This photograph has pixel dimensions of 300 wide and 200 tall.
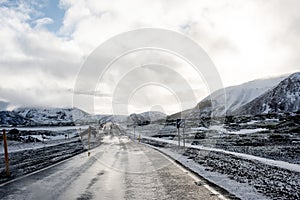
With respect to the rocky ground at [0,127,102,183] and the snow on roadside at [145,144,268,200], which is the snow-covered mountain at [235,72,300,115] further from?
the snow on roadside at [145,144,268,200]

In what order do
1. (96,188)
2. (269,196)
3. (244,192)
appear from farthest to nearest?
1. (96,188)
2. (244,192)
3. (269,196)

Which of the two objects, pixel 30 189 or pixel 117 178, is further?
pixel 117 178

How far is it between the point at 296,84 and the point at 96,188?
167m

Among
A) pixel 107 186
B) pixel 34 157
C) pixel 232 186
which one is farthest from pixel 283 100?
pixel 107 186

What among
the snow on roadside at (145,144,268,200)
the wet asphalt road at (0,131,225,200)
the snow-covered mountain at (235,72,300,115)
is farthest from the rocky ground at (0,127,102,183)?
the snow-covered mountain at (235,72,300,115)

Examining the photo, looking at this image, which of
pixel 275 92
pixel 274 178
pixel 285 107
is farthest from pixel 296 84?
A: pixel 274 178

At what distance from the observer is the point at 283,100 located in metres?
145

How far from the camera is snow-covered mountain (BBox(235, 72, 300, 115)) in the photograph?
13800 centimetres

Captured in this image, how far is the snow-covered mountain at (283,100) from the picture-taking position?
13800 centimetres

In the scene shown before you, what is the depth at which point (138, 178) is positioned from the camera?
386 inches

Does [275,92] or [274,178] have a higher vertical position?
[275,92]

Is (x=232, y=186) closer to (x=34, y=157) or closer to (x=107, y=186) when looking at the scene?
(x=107, y=186)

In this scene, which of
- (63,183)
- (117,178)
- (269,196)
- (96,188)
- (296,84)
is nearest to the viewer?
(269,196)

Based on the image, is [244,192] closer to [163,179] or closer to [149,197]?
[149,197]
